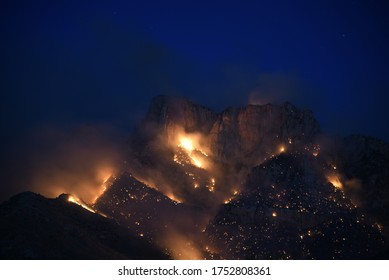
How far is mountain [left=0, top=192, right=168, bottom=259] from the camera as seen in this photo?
52588 millimetres

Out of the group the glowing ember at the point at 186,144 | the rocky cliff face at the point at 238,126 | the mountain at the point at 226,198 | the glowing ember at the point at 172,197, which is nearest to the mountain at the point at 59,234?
the mountain at the point at 226,198

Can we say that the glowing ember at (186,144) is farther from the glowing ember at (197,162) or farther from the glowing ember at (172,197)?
the glowing ember at (172,197)

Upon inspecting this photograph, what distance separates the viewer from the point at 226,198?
13125cm

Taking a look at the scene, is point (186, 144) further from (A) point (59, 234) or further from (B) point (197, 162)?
(A) point (59, 234)

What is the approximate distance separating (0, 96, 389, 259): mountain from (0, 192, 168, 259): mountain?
261mm

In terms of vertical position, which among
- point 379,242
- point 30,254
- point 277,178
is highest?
point 277,178

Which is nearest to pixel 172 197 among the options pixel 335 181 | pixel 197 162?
pixel 197 162

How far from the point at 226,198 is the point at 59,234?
79142 mm

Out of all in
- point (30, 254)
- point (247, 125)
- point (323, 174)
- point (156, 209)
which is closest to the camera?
point (30, 254)

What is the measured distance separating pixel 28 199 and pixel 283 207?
73673 mm

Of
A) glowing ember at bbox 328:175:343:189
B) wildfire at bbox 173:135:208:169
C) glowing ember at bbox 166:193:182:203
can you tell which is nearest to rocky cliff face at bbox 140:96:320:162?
wildfire at bbox 173:135:208:169
